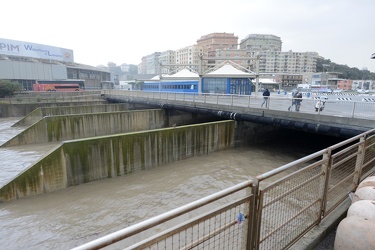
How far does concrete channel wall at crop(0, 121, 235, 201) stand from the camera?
9.48m

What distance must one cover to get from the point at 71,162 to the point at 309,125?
470 inches

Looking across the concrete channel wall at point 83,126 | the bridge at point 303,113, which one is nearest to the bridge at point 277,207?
the bridge at point 303,113

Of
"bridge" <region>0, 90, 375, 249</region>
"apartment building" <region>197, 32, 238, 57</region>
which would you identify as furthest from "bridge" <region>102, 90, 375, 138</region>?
"apartment building" <region>197, 32, 238, 57</region>

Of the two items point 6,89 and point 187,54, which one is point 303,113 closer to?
point 6,89

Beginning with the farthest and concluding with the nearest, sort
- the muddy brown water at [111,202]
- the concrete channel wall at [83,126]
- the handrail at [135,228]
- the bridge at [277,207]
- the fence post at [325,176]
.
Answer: the concrete channel wall at [83,126]
the muddy brown water at [111,202]
the fence post at [325,176]
the bridge at [277,207]
the handrail at [135,228]

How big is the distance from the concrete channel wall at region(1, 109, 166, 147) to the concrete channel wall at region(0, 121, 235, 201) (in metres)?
9.83

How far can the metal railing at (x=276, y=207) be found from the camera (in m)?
2.01

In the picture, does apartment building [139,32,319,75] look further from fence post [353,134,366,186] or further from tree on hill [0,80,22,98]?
fence post [353,134,366,186]

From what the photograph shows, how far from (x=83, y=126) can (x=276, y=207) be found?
779 inches

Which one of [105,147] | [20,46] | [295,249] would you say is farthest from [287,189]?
[20,46]

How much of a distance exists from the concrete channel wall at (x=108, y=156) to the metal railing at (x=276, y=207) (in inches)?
325

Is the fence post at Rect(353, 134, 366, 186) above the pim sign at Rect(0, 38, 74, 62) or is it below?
below

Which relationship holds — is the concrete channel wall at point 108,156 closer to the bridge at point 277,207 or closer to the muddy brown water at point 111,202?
the muddy brown water at point 111,202

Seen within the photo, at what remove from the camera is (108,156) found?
11.4 metres
